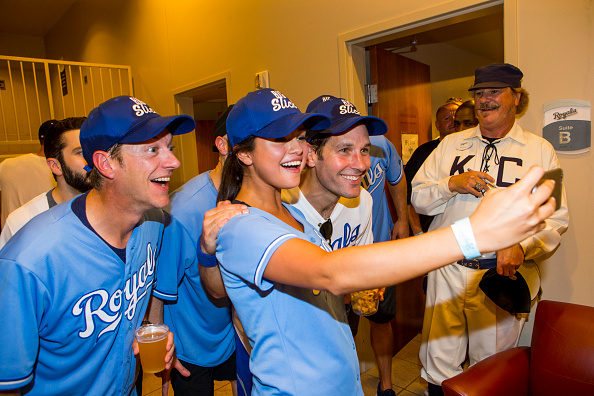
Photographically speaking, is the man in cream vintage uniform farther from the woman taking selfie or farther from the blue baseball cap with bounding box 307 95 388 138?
the woman taking selfie

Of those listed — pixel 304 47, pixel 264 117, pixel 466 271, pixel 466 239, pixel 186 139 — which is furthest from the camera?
pixel 186 139

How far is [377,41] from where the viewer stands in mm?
2775

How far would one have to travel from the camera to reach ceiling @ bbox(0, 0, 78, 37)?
6316mm

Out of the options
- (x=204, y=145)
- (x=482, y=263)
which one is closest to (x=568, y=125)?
(x=482, y=263)

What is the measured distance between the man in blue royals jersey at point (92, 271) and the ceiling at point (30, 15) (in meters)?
7.00

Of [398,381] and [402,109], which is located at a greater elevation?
[402,109]

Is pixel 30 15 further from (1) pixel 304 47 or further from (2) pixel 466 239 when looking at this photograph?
(2) pixel 466 239

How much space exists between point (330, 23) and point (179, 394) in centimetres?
274

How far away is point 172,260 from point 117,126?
684 mm

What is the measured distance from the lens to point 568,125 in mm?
1988

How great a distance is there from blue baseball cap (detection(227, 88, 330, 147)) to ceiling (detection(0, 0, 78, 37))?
726 centimetres

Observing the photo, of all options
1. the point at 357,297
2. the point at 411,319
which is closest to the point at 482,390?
the point at 357,297

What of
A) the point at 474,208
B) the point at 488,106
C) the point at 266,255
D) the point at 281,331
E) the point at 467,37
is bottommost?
the point at 281,331

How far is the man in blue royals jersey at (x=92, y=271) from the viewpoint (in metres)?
1.04
